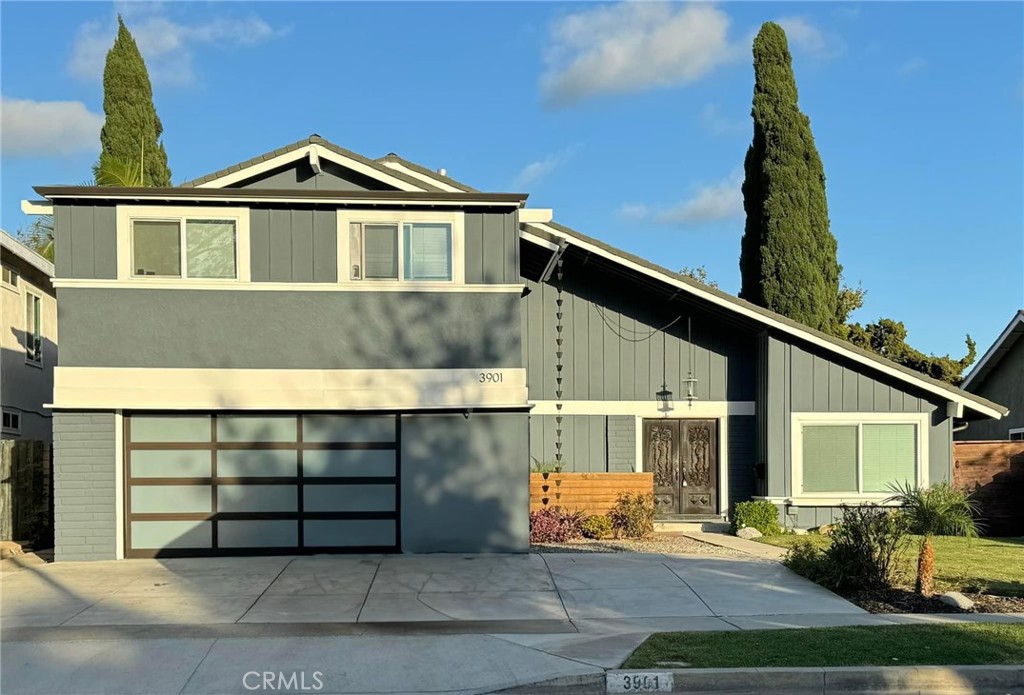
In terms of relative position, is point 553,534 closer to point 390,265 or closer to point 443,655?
point 390,265

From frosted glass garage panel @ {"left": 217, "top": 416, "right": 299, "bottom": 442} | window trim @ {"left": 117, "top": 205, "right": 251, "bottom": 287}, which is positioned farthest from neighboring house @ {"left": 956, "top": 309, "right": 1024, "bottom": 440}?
window trim @ {"left": 117, "top": 205, "right": 251, "bottom": 287}

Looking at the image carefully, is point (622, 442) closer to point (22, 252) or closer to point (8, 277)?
point (22, 252)

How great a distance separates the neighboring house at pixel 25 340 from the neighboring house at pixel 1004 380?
71.9 feet

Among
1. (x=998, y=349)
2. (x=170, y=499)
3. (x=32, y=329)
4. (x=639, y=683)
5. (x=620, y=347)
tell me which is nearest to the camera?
(x=639, y=683)

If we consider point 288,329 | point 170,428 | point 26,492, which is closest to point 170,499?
point 170,428

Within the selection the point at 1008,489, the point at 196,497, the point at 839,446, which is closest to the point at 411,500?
the point at 196,497

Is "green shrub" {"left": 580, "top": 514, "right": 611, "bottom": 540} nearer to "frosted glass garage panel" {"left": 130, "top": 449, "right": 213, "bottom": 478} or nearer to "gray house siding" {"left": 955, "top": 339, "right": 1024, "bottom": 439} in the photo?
"frosted glass garage panel" {"left": 130, "top": 449, "right": 213, "bottom": 478}

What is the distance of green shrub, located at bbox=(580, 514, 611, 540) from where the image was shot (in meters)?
16.1

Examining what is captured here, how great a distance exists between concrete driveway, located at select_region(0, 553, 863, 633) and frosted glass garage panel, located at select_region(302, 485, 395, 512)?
728 mm

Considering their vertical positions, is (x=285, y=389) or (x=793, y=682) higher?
(x=285, y=389)

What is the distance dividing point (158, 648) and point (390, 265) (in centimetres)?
654

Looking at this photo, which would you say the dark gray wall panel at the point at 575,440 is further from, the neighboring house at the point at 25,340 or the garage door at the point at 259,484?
the neighboring house at the point at 25,340

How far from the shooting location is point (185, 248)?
1320cm

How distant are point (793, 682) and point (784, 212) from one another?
19.1 metres
